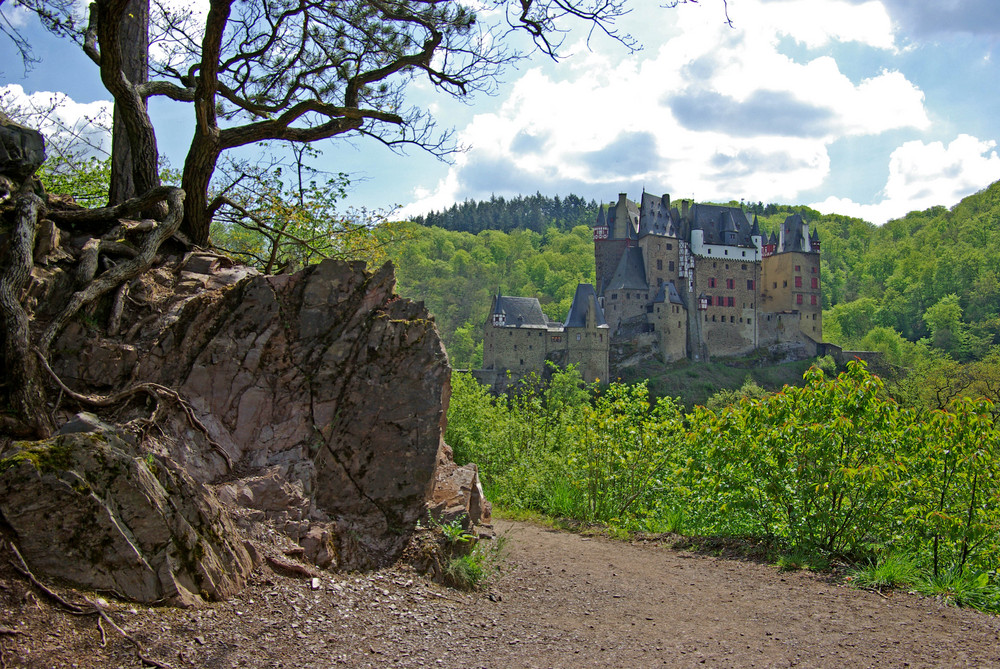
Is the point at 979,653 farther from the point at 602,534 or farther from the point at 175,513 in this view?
the point at 175,513

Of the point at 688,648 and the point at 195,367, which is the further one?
the point at 195,367

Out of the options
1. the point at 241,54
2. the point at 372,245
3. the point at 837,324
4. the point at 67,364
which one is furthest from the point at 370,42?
the point at 837,324

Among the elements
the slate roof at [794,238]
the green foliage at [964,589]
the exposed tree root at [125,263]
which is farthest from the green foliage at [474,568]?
the slate roof at [794,238]

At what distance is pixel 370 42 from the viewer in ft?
33.1

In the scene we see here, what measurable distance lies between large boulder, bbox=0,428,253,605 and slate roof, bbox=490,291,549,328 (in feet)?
183

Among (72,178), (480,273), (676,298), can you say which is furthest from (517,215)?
(72,178)

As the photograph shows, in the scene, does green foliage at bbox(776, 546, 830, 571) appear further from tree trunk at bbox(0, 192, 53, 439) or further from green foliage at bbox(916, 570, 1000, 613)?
tree trunk at bbox(0, 192, 53, 439)

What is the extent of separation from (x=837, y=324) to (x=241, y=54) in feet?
327

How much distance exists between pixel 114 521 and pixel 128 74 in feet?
20.1

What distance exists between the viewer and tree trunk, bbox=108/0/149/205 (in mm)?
8164

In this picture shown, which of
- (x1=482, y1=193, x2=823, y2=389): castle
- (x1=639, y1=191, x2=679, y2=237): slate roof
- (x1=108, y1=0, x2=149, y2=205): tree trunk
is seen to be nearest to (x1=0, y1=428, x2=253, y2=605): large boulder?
(x1=108, y1=0, x2=149, y2=205): tree trunk

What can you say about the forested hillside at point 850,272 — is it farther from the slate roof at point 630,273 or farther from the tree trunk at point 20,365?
the tree trunk at point 20,365

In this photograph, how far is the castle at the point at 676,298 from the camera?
60750 mm

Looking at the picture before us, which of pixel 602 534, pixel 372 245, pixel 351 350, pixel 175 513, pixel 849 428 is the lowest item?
pixel 602 534
